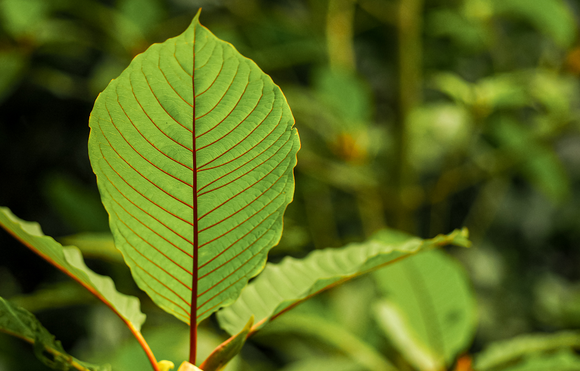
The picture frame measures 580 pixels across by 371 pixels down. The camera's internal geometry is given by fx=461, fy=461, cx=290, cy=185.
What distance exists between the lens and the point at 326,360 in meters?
0.76

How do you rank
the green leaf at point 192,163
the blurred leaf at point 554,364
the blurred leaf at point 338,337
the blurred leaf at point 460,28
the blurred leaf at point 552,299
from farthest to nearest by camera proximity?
the blurred leaf at point 552,299 → the blurred leaf at point 460,28 → the blurred leaf at point 338,337 → the blurred leaf at point 554,364 → the green leaf at point 192,163

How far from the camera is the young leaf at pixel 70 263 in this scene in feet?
0.78

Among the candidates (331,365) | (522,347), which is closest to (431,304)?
(522,347)

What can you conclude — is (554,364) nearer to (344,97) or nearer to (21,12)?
(344,97)

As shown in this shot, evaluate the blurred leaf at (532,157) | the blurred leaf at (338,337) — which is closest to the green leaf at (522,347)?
the blurred leaf at (338,337)

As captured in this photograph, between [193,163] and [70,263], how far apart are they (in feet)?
0.28

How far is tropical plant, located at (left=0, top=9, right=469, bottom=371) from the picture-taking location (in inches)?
8.7

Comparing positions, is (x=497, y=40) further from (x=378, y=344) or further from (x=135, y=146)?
(x=135, y=146)

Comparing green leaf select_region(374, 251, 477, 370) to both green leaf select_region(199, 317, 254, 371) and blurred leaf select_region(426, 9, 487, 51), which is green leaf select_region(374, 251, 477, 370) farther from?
blurred leaf select_region(426, 9, 487, 51)

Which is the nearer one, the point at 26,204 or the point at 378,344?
the point at 378,344

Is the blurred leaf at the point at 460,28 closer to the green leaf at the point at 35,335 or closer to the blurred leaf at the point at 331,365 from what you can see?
the blurred leaf at the point at 331,365

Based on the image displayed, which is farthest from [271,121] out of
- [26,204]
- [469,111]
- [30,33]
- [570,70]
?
[26,204]

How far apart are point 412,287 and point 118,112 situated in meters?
0.43

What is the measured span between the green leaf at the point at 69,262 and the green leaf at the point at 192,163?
3 centimetres
